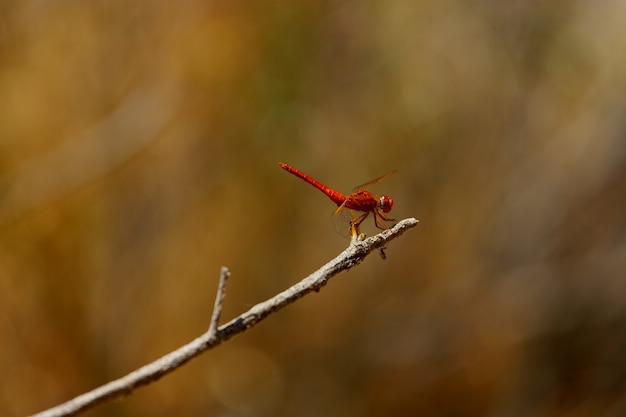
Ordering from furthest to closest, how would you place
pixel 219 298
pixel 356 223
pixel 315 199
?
pixel 315 199, pixel 356 223, pixel 219 298

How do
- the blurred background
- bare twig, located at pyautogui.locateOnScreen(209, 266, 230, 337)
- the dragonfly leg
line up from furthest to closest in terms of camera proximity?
the blurred background
the dragonfly leg
bare twig, located at pyautogui.locateOnScreen(209, 266, 230, 337)

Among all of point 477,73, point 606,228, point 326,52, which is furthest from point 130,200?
point 606,228

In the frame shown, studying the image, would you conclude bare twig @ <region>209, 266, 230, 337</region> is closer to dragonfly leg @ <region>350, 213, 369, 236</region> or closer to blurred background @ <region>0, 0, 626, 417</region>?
dragonfly leg @ <region>350, 213, 369, 236</region>

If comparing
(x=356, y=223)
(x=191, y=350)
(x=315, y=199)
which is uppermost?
(x=315, y=199)

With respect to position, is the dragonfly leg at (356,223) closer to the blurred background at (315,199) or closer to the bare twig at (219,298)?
the bare twig at (219,298)

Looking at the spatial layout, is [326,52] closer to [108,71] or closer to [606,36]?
[108,71]

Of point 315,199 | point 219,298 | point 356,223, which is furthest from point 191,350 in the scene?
point 315,199

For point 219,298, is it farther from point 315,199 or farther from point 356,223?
point 315,199

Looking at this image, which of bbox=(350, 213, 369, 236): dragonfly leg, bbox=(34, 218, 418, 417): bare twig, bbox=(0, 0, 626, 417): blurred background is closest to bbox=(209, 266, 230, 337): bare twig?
bbox=(34, 218, 418, 417): bare twig
